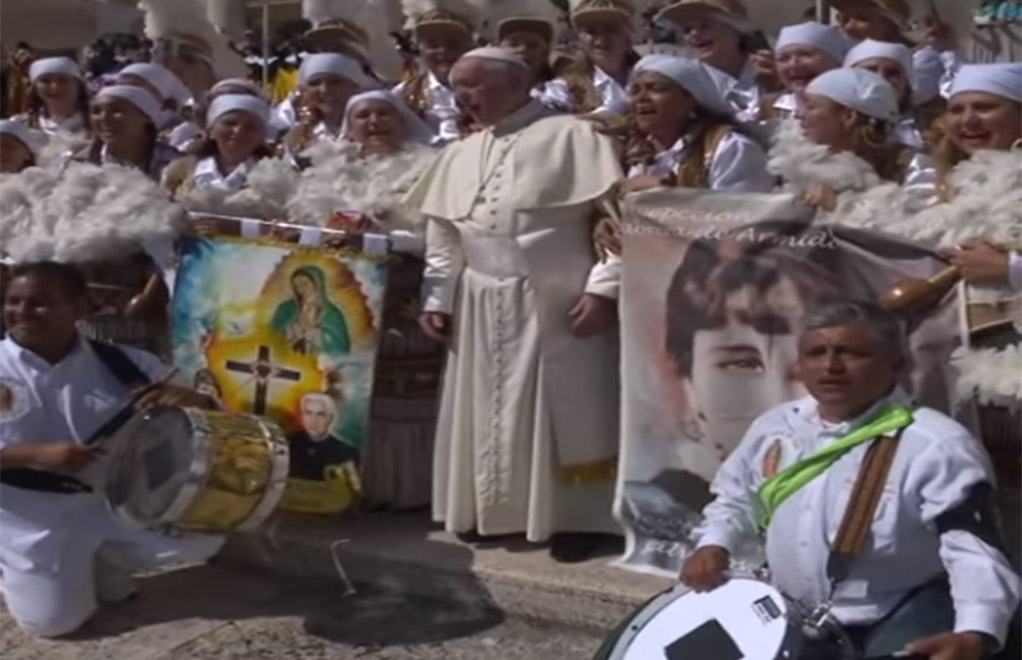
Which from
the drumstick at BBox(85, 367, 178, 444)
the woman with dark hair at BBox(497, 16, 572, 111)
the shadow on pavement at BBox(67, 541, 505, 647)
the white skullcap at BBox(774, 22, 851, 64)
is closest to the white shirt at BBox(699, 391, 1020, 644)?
the shadow on pavement at BBox(67, 541, 505, 647)

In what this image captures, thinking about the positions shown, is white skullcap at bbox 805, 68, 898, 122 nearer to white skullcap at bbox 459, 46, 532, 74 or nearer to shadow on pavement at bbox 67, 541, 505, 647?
white skullcap at bbox 459, 46, 532, 74

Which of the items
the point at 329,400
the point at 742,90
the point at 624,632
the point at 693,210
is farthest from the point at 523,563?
the point at 742,90

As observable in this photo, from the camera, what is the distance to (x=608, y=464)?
5551mm

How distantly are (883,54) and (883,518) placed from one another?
255cm

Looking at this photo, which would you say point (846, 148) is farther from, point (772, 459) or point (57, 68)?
point (57, 68)

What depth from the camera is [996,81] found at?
4.69 meters

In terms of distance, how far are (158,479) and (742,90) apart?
276 centimetres

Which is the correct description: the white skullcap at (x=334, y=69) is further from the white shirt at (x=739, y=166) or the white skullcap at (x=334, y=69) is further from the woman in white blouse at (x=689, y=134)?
the white shirt at (x=739, y=166)

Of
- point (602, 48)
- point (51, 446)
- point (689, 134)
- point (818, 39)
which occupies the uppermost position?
point (602, 48)

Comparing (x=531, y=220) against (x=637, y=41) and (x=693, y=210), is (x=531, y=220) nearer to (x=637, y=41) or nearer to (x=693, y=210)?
(x=693, y=210)

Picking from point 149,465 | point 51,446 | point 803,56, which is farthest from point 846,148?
point 51,446

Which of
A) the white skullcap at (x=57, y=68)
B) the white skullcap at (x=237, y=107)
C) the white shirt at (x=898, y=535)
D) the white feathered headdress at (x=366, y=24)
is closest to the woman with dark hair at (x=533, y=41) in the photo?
the white feathered headdress at (x=366, y=24)

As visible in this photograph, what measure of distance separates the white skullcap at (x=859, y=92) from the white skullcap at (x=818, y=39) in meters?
1.43

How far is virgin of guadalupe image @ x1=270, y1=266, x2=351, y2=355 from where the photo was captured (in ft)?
18.9
